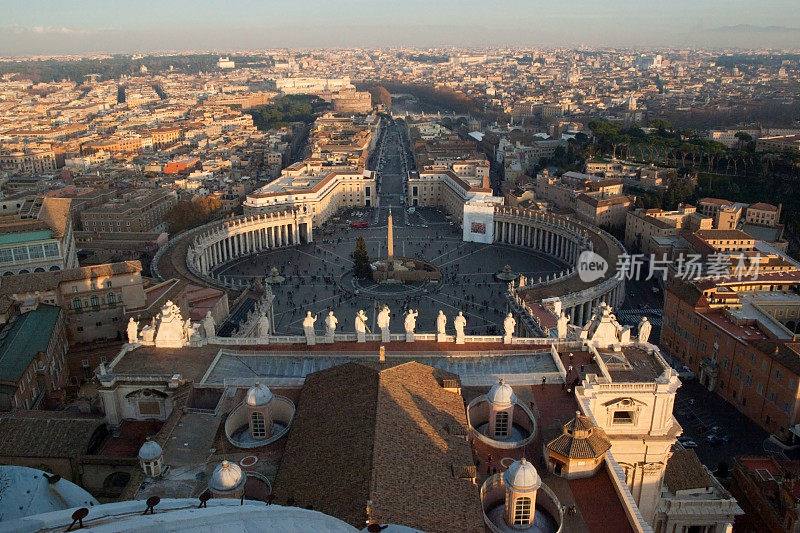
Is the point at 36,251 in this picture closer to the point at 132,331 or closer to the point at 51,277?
the point at 51,277

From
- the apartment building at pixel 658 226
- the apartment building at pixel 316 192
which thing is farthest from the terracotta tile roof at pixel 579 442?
the apartment building at pixel 316 192

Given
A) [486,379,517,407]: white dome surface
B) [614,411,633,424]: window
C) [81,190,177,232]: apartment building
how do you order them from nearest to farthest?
[486,379,517,407]: white dome surface
[614,411,633,424]: window
[81,190,177,232]: apartment building

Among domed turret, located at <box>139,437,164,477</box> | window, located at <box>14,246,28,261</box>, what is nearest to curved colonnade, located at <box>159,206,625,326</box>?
window, located at <box>14,246,28,261</box>

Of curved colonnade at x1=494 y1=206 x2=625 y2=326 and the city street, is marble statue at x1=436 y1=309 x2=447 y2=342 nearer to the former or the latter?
the city street

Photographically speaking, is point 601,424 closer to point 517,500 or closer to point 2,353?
point 517,500

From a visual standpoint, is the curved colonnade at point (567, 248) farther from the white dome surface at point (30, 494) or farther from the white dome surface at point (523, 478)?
the white dome surface at point (30, 494)

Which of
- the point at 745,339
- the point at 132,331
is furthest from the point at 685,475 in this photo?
the point at 132,331
